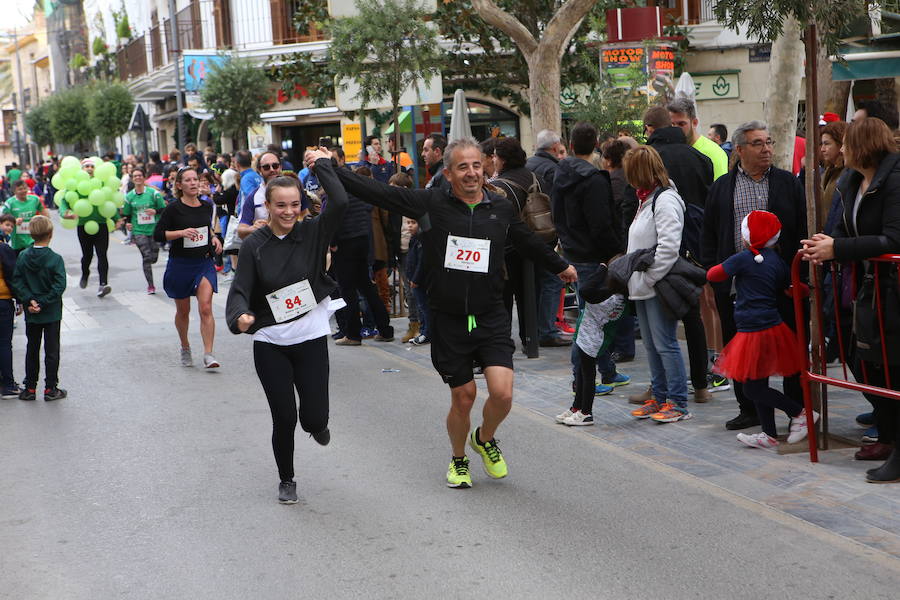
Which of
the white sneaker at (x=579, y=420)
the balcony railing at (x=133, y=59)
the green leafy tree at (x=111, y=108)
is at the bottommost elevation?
the white sneaker at (x=579, y=420)

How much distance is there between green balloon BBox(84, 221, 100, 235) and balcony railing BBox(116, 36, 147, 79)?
24518 millimetres

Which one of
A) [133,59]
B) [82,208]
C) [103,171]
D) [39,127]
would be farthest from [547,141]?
[39,127]

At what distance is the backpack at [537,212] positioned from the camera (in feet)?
32.3

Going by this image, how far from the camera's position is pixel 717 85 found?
1035 inches

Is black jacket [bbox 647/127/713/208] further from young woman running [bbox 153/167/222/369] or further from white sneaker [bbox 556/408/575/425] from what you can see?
young woman running [bbox 153/167/222/369]

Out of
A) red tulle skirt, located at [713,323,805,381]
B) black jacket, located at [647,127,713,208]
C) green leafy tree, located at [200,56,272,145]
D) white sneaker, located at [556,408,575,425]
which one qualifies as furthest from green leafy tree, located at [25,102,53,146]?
red tulle skirt, located at [713,323,805,381]

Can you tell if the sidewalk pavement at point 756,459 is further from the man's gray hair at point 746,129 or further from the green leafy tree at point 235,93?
the green leafy tree at point 235,93

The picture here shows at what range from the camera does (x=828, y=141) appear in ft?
23.5

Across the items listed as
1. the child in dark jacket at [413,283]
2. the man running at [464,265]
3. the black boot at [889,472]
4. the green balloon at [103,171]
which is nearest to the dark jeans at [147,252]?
the green balloon at [103,171]

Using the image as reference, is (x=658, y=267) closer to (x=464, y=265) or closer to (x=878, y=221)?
(x=878, y=221)

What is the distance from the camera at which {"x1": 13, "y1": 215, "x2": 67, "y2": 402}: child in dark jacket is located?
962cm

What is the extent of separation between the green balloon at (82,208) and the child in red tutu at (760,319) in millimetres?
13266

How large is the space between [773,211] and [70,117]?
1960 inches

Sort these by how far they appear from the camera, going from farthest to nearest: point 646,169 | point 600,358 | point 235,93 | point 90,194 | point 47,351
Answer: point 235,93 < point 90,194 < point 47,351 < point 600,358 < point 646,169
